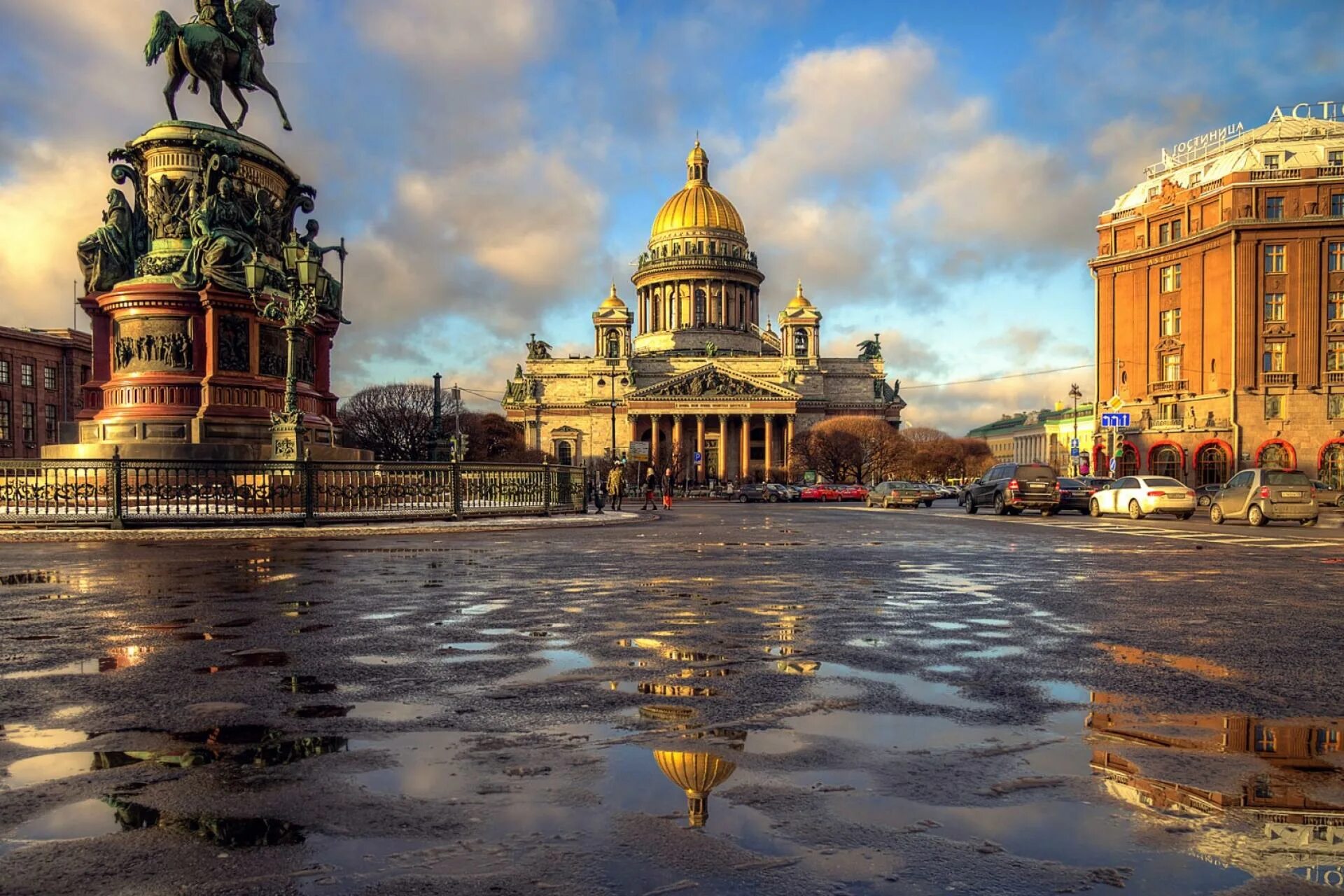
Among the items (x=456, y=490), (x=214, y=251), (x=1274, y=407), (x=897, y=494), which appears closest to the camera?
(x=456, y=490)

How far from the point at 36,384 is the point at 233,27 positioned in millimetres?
57509

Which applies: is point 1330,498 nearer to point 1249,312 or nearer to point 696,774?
point 1249,312

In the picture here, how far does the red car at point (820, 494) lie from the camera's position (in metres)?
68.0

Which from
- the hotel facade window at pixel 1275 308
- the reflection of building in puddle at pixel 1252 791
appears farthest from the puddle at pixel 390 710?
the hotel facade window at pixel 1275 308

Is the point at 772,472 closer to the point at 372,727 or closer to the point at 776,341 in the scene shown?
the point at 776,341

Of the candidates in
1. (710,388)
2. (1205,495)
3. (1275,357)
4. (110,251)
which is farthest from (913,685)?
(710,388)

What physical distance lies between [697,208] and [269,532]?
382 ft

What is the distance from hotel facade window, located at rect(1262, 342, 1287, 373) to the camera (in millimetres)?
55188

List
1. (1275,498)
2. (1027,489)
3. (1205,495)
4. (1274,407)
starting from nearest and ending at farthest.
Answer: (1275,498)
(1027,489)
(1205,495)
(1274,407)

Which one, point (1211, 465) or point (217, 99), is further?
point (1211, 465)

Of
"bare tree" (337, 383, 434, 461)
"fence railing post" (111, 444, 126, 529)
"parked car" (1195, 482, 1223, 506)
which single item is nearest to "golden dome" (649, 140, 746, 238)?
"bare tree" (337, 383, 434, 461)

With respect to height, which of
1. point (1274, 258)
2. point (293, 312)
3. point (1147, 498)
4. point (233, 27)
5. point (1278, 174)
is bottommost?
point (1147, 498)

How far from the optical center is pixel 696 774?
4.06m

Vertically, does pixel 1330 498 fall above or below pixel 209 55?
below
